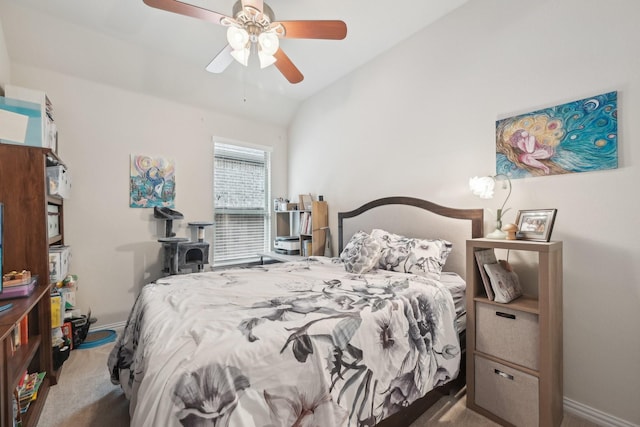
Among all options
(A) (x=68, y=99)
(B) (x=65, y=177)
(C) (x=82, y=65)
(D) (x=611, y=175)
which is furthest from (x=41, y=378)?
(D) (x=611, y=175)

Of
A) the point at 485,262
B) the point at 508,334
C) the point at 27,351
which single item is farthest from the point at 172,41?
the point at 508,334

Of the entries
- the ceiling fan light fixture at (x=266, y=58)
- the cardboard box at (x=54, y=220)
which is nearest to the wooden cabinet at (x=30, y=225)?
the cardboard box at (x=54, y=220)

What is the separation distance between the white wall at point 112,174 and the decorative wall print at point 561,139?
3320 millimetres

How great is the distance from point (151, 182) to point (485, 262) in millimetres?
3365

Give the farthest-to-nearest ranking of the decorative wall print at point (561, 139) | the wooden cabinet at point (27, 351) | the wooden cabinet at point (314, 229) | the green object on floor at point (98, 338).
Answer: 1. the wooden cabinet at point (314, 229)
2. the green object on floor at point (98, 338)
3. the decorative wall print at point (561, 139)
4. the wooden cabinet at point (27, 351)

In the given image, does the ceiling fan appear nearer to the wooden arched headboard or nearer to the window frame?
the wooden arched headboard

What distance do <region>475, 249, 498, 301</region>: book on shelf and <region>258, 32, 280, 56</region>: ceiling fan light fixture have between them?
6.22ft

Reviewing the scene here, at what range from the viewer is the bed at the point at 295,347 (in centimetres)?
90

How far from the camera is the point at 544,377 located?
142cm

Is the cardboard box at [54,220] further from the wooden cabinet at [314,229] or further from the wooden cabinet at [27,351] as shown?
the wooden cabinet at [314,229]

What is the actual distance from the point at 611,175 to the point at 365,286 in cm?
156

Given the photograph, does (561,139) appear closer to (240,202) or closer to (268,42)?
(268,42)

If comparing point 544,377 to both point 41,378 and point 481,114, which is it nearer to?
point 481,114

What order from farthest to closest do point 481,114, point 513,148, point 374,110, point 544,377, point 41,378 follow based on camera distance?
point 374,110
point 481,114
point 513,148
point 41,378
point 544,377
